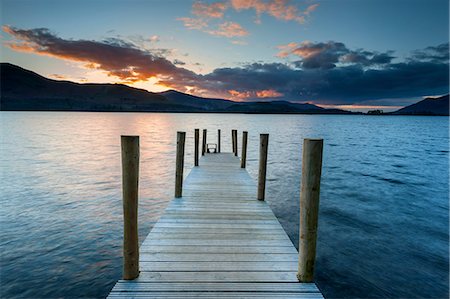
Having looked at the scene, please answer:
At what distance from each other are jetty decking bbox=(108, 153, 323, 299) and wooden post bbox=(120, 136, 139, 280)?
22 cm

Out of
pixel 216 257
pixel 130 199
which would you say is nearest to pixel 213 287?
pixel 216 257

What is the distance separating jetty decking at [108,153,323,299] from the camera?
Result: 3.79m

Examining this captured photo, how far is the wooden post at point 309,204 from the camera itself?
3996 mm

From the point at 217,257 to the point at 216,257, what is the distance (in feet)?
0.06

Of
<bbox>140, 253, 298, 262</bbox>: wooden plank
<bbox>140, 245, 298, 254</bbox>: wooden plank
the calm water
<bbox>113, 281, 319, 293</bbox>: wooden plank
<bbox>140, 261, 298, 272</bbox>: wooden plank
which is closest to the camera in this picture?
<bbox>113, 281, 319, 293</bbox>: wooden plank

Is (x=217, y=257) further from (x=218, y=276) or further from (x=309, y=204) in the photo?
(x=309, y=204)

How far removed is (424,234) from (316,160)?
952 cm

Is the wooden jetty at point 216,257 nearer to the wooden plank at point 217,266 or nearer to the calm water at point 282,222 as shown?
the wooden plank at point 217,266

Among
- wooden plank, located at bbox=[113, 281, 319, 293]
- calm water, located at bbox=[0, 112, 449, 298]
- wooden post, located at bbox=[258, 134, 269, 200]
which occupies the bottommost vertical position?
calm water, located at bbox=[0, 112, 449, 298]

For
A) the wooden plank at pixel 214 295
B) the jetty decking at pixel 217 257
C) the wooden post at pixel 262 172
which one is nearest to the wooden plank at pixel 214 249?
the jetty decking at pixel 217 257

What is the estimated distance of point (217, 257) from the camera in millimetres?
4715

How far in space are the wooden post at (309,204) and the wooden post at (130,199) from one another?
2562 millimetres

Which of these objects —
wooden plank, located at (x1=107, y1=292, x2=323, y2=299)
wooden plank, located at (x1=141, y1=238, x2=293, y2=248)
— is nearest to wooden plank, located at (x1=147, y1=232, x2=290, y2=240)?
wooden plank, located at (x1=141, y1=238, x2=293, y2=248)

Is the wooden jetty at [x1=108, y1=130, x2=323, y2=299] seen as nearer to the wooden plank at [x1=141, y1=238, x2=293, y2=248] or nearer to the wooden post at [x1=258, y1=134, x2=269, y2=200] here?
the wooden plank at [x1=141, y1=238, x2=293, y2=248]
